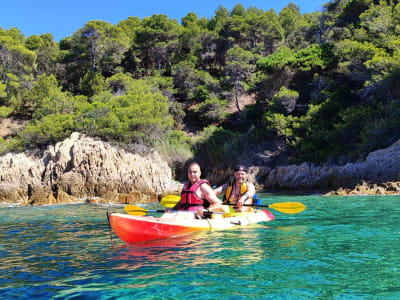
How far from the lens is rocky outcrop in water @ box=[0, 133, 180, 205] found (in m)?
18.3

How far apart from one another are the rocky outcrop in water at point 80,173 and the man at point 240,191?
1001 cm

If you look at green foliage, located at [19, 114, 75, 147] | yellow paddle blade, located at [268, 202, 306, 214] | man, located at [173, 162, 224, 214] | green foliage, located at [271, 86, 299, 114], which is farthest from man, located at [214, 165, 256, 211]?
green foliage, located at [271, 86, 299, 114]

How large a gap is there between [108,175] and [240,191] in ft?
39.0

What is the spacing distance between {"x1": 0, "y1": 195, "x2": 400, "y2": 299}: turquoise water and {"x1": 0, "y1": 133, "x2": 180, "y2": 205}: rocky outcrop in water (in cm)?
1112

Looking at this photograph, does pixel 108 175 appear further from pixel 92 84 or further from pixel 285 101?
pixel 92 84

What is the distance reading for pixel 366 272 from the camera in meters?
Result: 3.84

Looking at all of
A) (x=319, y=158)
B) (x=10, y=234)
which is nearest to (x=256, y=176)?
(x=319, y=158)

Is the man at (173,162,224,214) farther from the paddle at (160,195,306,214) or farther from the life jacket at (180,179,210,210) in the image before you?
the paddle at (160,195,306,214)

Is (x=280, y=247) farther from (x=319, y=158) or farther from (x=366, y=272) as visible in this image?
(x=319, y=158)

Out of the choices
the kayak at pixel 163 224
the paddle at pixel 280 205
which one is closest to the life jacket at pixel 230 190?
the paddle at pixel 280 205

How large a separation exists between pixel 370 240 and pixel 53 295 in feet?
15.7

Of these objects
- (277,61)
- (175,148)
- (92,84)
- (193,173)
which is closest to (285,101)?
(277,61)

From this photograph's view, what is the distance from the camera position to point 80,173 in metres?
18.4

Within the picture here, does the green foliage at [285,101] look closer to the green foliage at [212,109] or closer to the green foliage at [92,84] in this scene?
the green foliage at [212,109]
